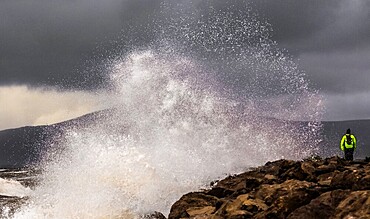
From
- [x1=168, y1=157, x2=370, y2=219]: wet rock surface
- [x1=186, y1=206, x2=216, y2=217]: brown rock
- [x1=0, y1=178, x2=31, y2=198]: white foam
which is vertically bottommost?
[x1=186, y1=206, x2=216, y2=217]: brown rock

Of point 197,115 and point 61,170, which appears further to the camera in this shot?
point 197,115

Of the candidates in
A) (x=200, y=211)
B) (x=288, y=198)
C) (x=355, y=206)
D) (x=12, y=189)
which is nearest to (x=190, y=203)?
(x=200, y=211)

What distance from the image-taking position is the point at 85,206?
18484 millimetres

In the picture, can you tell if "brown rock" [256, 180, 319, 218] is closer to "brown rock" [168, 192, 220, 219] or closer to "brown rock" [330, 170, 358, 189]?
"brown rock" [330, 170, 358, 189]

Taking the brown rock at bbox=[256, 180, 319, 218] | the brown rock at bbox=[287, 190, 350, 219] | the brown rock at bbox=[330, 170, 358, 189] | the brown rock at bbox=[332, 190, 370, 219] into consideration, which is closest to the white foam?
the brown rock at bbox=[256, 180, 319, 218]

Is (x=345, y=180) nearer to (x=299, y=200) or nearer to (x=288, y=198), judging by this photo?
(x=299, y=200)

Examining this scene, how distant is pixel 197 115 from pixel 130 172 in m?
10.7

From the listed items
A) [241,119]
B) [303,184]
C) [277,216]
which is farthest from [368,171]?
[241,119]

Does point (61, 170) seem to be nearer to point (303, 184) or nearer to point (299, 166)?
point (299, 166)

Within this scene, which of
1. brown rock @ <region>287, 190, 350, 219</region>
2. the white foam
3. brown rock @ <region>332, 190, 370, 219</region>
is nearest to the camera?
brown rock @ <region>332, 190, 370, 219</region>

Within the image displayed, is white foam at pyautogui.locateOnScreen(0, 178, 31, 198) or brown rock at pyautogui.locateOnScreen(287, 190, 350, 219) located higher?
white foam at pyautogui.locateOnScreen(0, 178, 31, 198)

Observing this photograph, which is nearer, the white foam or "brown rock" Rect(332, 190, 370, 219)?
"brown rock" Rect(332, 190, 370, 219)

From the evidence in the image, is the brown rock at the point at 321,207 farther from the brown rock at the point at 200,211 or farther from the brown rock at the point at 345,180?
the brown rock at the point at 200,211

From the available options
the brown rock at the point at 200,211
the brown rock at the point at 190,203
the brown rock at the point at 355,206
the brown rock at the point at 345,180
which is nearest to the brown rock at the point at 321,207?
the brown rock at the point at 355,206
